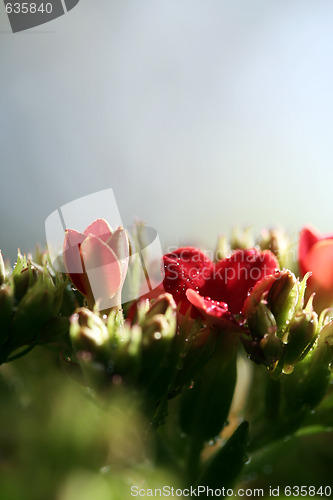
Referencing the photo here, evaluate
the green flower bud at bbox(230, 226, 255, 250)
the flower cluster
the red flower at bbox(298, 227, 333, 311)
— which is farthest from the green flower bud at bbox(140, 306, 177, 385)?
the green flower bud at bbox(230, 226, 255, 250)

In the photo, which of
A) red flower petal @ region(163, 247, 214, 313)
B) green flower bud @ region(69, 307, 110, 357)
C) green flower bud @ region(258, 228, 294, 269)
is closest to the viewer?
green flower bud @ region(69, 307, 110, 357)

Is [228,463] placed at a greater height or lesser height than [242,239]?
lesser

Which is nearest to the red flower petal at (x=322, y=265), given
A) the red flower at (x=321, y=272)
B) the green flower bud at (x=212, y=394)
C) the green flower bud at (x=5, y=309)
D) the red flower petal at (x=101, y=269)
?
the red flower at (x=321, y=272)

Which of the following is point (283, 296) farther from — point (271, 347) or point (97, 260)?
point (97, 260)

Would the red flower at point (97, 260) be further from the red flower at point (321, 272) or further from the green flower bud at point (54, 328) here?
the red flower at point (321, 272)

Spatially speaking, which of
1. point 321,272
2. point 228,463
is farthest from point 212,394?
point 321,272

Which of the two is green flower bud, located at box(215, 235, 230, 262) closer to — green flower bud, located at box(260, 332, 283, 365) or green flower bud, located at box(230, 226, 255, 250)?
green flower bud, located at box(230, 226, 255, 250)
